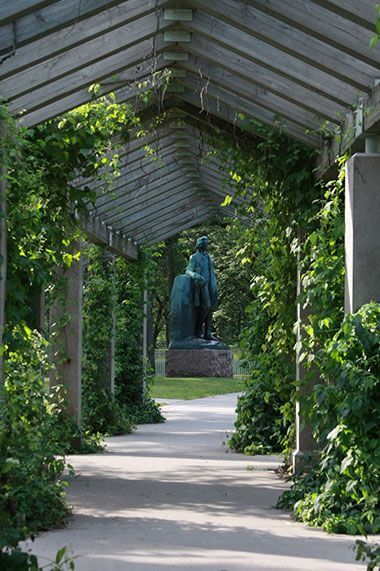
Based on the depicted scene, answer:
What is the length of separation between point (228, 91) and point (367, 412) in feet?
12.3

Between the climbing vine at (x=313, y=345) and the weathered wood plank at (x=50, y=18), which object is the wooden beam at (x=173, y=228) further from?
the weathered wood plank at (x=50, y=18)

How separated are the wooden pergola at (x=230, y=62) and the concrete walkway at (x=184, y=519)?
5.76ft

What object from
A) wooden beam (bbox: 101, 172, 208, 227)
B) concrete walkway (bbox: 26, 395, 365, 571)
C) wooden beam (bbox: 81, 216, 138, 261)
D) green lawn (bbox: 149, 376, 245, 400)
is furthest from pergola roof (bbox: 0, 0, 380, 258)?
green lawn (bbox: 149, 376, 245, 400)

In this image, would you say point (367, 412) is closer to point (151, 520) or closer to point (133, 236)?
point (151, 520)

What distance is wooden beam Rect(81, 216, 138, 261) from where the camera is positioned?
1355 centimetres

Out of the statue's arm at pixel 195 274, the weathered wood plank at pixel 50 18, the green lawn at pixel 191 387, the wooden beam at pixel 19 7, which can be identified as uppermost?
the statue's arm at pixel 195 274

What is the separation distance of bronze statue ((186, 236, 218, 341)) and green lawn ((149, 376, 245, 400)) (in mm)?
1348

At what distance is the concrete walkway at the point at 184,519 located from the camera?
612cm

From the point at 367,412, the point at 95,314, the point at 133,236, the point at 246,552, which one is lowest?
the point at 246,552

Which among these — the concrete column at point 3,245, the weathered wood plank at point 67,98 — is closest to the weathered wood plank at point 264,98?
the weathered wood plank at point 67,98

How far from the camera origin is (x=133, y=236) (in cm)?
1659

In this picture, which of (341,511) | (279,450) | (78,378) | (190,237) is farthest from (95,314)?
(190,237)

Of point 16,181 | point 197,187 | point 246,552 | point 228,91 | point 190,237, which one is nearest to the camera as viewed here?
point 246,552

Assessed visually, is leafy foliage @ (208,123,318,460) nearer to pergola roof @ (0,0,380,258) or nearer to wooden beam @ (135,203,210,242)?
pergola roof @ (0,0,380,258)
